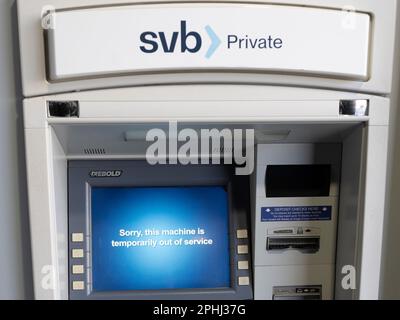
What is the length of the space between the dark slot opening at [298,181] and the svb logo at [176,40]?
48 cm

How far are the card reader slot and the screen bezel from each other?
0.10m

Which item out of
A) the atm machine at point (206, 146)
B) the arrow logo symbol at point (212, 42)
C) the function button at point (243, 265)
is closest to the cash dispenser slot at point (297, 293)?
the atm machine at point (206, 146)

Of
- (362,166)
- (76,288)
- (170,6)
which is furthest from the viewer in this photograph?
(76,288)

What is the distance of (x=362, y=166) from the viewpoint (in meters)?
1.22

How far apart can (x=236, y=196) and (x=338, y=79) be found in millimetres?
513

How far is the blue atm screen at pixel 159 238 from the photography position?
4.59 feet

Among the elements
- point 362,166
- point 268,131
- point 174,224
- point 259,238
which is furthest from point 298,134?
point 174,224

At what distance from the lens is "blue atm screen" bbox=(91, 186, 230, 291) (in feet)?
4.59

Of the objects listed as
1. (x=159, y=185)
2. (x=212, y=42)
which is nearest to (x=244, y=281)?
(x=159, y=185)

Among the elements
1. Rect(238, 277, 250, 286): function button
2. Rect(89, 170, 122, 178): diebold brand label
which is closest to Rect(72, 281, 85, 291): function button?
Rect(89, 170, 122, 178): diebold brand label

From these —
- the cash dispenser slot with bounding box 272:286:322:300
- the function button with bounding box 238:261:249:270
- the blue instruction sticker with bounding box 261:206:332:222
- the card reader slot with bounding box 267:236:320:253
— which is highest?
the blue instruction sticker with bounding box 261:206:332:222

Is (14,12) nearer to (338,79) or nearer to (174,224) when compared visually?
(174,224)

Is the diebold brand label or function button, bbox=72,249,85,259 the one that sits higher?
the diebold brand label

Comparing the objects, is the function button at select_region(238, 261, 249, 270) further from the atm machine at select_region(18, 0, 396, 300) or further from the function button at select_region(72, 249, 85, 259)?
the function button at select_region(72, 249, 85, 259)
